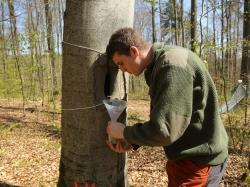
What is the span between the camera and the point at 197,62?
6.88 ft

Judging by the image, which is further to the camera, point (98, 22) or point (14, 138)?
point (14, 138)

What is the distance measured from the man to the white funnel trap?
0.13 m

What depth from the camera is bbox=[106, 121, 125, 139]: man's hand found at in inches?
92.2

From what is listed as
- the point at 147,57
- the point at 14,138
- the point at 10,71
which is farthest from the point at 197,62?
the point at 10,71

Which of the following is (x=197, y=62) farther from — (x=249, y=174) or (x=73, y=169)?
(x=249, y=174)

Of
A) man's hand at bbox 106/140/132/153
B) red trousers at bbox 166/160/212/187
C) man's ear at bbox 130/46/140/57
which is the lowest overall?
red trousers at bbox 166/160/212/187

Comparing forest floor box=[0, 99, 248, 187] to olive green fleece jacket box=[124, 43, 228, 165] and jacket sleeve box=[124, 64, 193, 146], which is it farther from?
jacket sleeve box=[124, 64, 193, 146]

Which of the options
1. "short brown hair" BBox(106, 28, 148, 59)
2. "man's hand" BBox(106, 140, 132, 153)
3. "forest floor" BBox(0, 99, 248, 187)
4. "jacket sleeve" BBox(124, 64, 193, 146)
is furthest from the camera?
"forest floor" BBox(0, 99, 248, 187)

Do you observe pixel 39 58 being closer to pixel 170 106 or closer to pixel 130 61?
pixel 130 61

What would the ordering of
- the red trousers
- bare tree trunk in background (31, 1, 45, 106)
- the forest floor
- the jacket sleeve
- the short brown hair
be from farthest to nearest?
bare tree trunk in background (31, 1, 45, 106) < the forest floor < the red trousers < the short brown hair < the jacket sleeve

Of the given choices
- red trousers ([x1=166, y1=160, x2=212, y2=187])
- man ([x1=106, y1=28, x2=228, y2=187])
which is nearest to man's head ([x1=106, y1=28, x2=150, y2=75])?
man ([x1=106, y1=28, x2=228, y2=187])

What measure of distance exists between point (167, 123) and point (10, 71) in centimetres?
1259

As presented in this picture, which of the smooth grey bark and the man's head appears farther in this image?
the smooth grey bark

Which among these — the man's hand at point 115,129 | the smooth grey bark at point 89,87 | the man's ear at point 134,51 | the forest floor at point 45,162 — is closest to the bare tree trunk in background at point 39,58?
the forest floor at point 45,162
